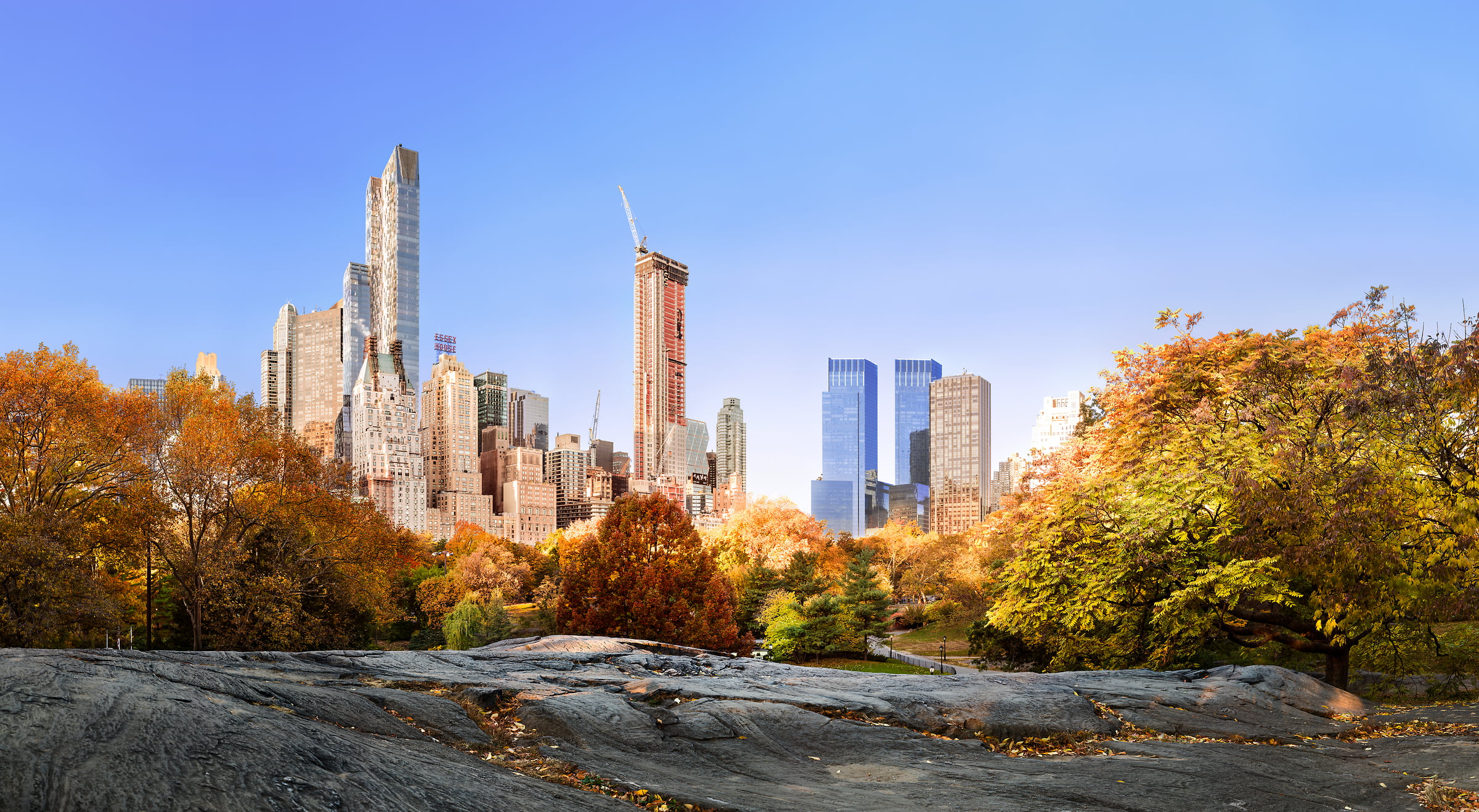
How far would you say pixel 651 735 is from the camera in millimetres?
9500

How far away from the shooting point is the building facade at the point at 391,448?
17438 cm

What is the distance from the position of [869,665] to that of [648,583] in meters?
12.3

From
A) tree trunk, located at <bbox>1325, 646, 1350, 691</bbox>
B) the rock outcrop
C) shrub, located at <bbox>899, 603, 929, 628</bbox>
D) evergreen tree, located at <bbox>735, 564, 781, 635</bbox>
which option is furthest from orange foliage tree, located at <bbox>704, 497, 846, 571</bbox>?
the rock outcrop

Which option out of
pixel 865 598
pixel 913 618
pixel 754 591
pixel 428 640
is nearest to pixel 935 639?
pixel 913 618

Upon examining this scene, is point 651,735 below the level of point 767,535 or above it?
above

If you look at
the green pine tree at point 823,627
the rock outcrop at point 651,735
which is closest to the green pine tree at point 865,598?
the green pine tree at point 823,627

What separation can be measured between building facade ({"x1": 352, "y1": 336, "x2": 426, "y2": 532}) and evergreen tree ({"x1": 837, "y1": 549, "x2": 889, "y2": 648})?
482 ft

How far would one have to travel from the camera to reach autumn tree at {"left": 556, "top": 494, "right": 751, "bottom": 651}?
27.9 m

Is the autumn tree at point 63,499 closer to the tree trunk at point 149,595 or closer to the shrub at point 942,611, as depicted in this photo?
the tree trunk at point 149,595

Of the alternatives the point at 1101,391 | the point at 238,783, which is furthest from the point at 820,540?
the point at 238,783

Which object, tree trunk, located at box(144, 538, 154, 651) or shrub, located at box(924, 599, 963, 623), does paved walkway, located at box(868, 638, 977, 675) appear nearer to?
shrub, located at box(924, 599, 963, 623)

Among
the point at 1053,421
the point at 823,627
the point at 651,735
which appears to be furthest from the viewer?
the point at 1053,421

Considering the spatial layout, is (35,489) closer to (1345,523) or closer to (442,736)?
(442,736)

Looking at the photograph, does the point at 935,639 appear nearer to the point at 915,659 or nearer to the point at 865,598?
the point at 865,598
